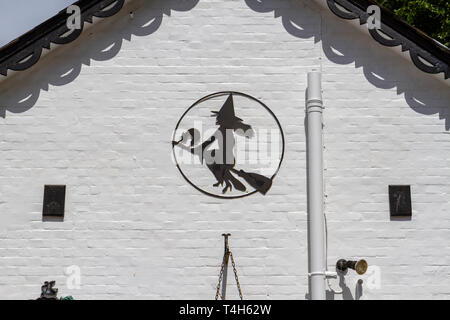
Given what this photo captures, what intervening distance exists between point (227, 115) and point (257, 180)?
1.13 m

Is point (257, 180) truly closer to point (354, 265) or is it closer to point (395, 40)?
point (354, 265)

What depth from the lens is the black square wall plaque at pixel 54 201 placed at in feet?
35.1

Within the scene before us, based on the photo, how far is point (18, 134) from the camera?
434 inches

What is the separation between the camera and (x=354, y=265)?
10258 millimetres

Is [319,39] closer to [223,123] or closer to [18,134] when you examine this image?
[223,123]

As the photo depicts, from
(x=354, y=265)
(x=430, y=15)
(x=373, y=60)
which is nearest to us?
(x=354, y=265)

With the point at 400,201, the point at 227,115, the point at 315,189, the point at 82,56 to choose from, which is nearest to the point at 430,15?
the point at 400,201

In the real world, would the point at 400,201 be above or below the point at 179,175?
below

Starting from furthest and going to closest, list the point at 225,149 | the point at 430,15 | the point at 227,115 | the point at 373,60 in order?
the point at 430,15 < the point at 373,60 < the point at 227,115 < the point at 225,149

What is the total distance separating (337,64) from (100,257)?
4744mm

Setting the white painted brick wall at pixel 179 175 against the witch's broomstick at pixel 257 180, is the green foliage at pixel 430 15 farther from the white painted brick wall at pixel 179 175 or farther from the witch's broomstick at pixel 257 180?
the witch's broomstick at pixel 257 180
